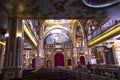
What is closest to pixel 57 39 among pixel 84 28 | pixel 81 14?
pixel 84 28

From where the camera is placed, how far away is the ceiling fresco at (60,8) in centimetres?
593

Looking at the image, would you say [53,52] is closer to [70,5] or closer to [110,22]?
[110,22]

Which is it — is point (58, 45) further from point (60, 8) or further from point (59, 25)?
point (60, 8)

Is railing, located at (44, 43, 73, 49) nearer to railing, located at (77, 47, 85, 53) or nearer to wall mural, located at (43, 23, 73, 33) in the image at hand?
railing, located at (77, 47, 85, 53)

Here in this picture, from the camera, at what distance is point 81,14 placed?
754 centimetres

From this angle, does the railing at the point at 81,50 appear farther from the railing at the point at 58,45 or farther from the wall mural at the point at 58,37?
the wall mural at the point at 58,37

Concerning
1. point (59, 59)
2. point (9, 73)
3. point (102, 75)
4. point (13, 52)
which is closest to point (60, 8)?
point (13, 52)

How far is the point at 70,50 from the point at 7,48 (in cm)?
2063

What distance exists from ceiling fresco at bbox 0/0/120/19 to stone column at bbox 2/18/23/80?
0.74 meters

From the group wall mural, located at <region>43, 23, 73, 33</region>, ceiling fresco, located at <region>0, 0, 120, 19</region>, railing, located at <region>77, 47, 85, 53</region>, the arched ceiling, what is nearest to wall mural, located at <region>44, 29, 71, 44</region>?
the arched ceiling

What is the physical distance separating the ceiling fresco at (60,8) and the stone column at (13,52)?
0.74m

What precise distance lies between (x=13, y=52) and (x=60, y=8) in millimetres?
3758

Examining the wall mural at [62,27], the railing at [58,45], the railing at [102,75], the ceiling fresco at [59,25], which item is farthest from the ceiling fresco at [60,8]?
the railing at [58,45]

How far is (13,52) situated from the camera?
21.7 feet
